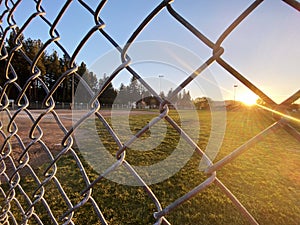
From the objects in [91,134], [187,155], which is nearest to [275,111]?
[187,155]

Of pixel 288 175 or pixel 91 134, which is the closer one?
pixel 288 175

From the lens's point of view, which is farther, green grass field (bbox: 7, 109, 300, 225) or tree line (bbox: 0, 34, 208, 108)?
green grass field (bbox: 7, 109, 300, 225)

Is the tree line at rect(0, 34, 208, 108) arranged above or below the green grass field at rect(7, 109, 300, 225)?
above

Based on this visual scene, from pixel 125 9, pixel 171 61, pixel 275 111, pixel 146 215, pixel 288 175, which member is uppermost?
pixel 125 9

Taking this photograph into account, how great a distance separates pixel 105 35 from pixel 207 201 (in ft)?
8.54

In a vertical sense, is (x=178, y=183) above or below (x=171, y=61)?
below

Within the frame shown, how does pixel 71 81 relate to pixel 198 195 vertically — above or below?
above

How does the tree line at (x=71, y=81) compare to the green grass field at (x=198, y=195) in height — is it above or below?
above

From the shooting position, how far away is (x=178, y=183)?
322 cm

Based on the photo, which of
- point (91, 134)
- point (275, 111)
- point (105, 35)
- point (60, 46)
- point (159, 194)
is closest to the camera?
point (275, 111)

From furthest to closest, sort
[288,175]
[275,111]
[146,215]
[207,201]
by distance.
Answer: [288,175] < [207,201] < [146,215] < [275,111]

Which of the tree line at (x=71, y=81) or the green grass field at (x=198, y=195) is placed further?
the green grass field at (x=198, y=195)

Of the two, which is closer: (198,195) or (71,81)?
(71,81)

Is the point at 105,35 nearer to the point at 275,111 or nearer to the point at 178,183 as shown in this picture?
the point at 275,111
